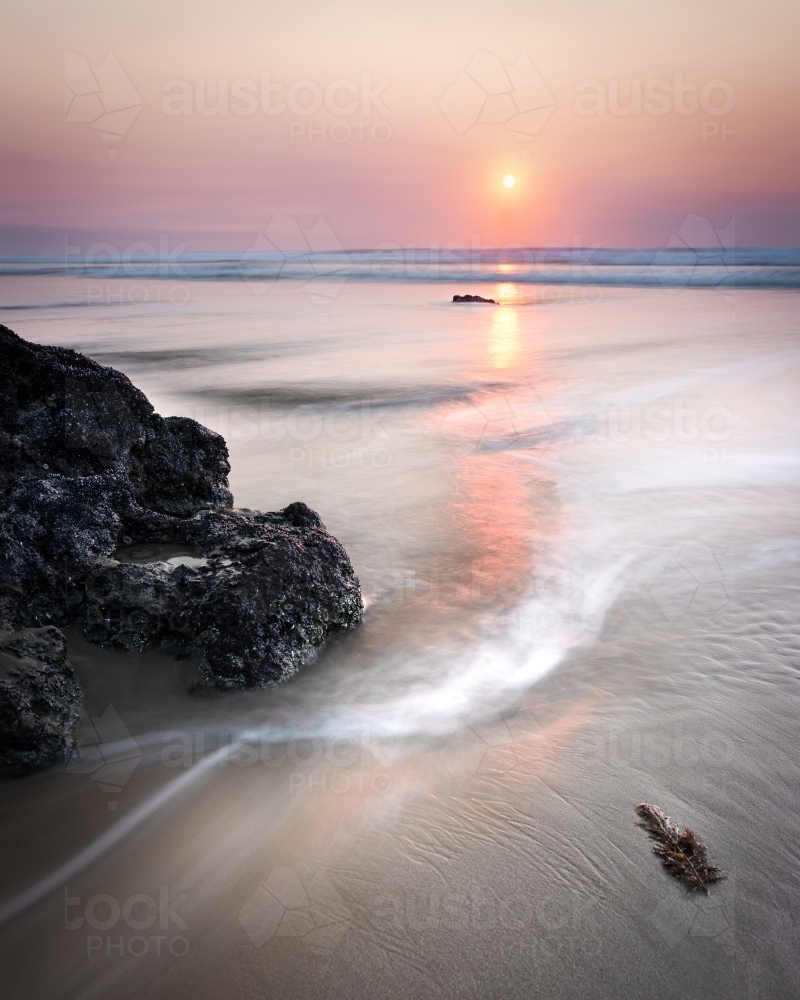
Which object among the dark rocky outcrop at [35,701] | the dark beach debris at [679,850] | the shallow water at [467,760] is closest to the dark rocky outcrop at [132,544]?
the shallow water at [467,760]

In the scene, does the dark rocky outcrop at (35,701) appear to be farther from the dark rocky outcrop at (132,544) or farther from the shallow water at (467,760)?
the dark rocky outcrop at (132,544)

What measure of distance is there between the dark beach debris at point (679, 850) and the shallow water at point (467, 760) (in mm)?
46

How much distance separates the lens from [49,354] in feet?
12.8

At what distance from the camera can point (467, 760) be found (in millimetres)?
2537

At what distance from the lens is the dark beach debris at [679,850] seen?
2023mm

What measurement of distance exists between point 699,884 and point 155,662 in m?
1.97

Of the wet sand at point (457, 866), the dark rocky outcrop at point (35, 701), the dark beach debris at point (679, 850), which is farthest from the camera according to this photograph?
the dark rocky outcrop at point (35, 701)

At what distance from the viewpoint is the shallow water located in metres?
1.86

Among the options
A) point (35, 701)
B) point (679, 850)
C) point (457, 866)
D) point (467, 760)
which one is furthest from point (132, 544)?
point (679, 850)

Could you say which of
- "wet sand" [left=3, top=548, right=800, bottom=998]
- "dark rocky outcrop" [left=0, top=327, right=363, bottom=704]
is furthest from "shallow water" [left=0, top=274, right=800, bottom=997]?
"dark rocky outcrop" [left=0, top=327, right=363, bottom=704]

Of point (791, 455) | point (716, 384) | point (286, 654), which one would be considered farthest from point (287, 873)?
point (716, 384)

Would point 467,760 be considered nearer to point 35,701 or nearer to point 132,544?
point 35,701

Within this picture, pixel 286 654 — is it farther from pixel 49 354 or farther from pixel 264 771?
pixel 49 354

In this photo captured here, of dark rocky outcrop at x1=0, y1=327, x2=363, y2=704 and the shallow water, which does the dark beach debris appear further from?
dark rocky outcrop at x1=0, y1=327, x2=363, y2=704
